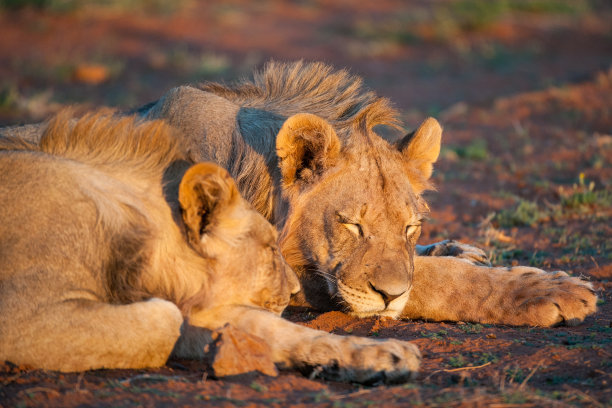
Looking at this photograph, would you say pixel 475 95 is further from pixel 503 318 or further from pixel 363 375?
pixel 363 375

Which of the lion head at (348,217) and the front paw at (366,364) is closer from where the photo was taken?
the front paw at (366,364)

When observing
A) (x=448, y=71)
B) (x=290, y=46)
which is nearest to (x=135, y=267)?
(x=448, y=71)

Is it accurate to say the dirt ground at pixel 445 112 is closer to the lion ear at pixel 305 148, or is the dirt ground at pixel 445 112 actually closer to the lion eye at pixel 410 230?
the lion eye at pixel 410 230

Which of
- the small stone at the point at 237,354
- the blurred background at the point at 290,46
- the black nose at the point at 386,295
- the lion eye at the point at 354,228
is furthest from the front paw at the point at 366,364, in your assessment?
the blurred background at the point at 290,46

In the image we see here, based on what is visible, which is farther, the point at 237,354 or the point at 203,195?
the point at 203,195

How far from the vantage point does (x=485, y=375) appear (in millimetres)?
3947

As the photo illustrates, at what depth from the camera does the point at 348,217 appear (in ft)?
15.8

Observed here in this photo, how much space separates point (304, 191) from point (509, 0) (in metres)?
22.6

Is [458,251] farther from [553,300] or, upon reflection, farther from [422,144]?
[553,300]

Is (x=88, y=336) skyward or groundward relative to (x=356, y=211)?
groundward

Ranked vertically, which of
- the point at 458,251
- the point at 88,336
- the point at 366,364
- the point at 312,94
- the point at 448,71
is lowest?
the point at 448,71

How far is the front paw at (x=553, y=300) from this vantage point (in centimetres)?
480

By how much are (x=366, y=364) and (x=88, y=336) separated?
1.36m

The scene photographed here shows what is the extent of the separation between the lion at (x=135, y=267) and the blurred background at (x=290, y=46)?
25.8 feet
